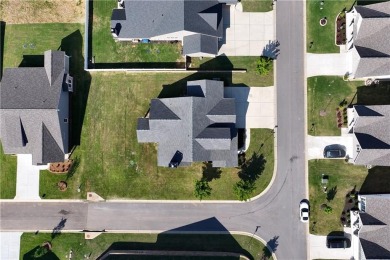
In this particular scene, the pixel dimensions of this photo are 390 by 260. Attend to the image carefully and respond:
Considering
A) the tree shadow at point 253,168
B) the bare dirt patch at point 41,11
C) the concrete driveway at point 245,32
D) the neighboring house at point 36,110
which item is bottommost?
the tree shadow at point 253,168

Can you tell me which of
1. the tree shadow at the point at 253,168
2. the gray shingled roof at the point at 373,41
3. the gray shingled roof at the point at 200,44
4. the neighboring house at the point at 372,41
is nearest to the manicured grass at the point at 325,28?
the neighboring house at the point at 372,41

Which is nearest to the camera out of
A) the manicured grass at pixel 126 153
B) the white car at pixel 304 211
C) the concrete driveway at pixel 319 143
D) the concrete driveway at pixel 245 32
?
the white car at pixel 304 211

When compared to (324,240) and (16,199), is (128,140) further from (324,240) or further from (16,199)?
(324,240)

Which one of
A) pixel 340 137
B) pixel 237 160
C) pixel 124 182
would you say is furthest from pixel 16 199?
pixel 340 137

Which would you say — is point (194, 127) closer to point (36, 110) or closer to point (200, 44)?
point (200, 44)

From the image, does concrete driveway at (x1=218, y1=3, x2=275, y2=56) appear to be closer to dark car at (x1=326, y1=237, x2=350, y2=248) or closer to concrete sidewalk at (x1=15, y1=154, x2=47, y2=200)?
dark car at (x1=326, y1=237, x2=350, y2=248)

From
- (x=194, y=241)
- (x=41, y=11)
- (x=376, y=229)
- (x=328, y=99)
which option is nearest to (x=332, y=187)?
(x=376, y=229)

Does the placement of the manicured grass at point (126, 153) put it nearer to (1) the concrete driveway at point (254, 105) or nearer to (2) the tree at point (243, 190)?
(1) the concrete driveway at point (254, 105)
